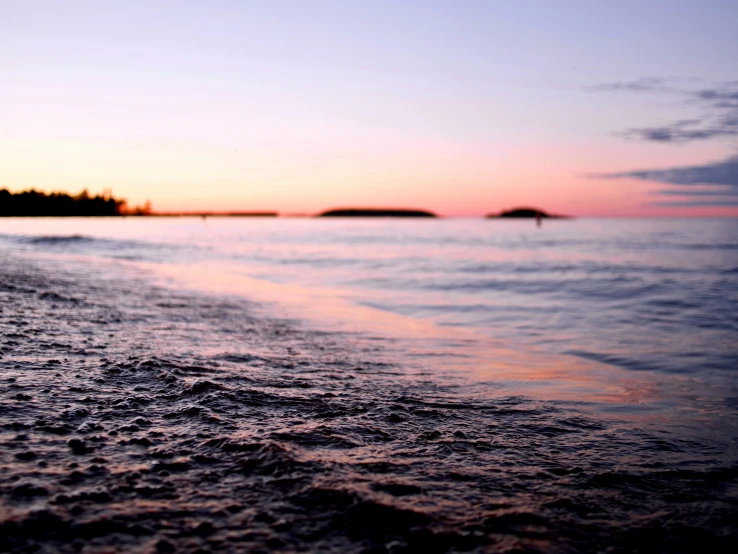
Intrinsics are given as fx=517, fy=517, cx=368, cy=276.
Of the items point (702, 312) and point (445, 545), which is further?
point (702, 312)

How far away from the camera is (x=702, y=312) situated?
13.3 meters

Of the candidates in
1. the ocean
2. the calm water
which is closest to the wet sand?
the ocean

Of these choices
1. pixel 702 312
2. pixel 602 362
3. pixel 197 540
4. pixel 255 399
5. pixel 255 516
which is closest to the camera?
pixel 197 540

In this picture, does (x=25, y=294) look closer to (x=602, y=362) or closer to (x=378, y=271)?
(x=602, y=362)

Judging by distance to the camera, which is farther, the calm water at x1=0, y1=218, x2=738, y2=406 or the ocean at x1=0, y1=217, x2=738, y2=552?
the calm water at x1=0, y1=218, x2=738, y2=406

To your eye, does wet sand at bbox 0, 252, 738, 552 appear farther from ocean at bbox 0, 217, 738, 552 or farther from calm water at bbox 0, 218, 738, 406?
calm water at bbox 0, 218, 738, 406

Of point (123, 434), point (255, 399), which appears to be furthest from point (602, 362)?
point (123, 434)

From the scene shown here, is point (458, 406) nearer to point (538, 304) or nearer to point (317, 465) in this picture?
point (317, 465)

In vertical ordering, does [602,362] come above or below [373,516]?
→ below

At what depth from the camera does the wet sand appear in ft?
8.41

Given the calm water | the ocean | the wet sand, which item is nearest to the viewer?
the wet sand

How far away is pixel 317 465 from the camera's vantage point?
327 cm

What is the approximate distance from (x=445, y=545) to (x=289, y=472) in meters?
1.05

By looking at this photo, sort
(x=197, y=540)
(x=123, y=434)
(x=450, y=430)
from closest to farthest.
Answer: (x=197, y=540), (x=123, y=434), (x=450, y=430)
